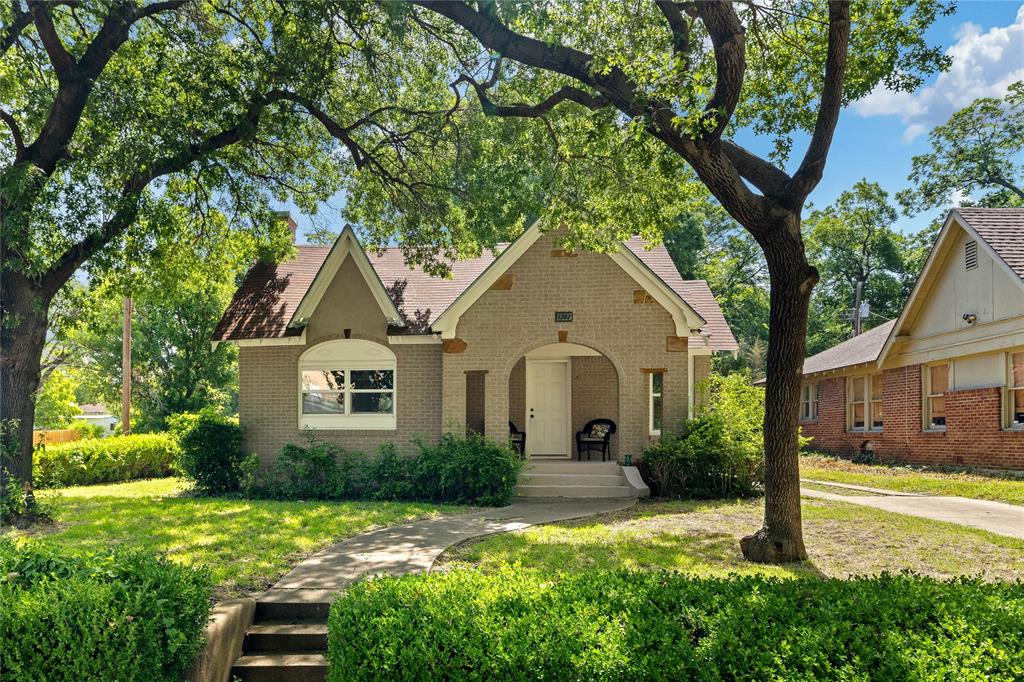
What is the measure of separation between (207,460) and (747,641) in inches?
578

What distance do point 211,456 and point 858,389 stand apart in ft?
74.9

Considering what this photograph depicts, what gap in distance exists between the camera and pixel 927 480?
1780 centimetres

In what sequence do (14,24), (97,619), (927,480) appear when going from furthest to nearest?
(927,480), (14,24), (97,619)

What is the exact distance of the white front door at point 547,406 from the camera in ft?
62.3

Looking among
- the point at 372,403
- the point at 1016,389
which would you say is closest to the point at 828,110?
the point at 372,403

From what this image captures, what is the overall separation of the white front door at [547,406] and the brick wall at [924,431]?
11.0 m

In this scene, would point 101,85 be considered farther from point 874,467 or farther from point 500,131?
point 874,467

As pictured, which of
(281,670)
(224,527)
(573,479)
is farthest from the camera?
(573,479)

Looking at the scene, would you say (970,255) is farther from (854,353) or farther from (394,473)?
(394,473)

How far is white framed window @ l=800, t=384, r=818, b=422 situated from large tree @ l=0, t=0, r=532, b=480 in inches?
827

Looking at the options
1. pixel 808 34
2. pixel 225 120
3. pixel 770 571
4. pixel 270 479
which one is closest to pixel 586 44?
pixel 808 34

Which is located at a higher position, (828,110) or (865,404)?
(828,110)

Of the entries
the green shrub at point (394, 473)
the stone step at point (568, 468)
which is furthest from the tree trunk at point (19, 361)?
the stone step at point (568, 468)

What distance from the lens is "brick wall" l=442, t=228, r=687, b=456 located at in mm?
15781
